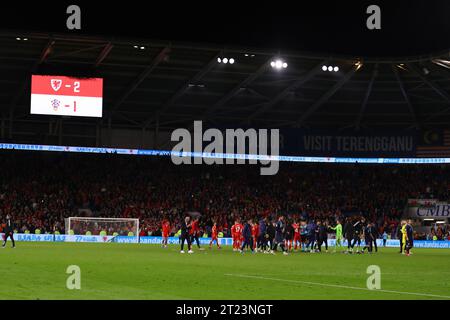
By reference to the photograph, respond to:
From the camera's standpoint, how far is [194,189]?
6731cm

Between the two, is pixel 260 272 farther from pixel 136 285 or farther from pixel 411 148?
pixel 411 148

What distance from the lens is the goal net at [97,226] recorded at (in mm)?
54500

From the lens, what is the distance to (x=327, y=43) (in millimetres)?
52719

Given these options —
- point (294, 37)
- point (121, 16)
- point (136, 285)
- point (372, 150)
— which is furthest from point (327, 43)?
point (136, 285)

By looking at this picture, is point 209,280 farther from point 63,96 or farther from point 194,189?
point 194,189

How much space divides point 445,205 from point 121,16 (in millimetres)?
33566

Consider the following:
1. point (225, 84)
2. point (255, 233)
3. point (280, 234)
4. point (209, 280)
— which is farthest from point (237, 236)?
point (209, 280)

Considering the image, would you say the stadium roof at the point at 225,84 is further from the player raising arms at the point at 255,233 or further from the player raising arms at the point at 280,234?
the player raising arms at the point at 280,234

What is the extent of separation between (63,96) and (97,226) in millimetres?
9405

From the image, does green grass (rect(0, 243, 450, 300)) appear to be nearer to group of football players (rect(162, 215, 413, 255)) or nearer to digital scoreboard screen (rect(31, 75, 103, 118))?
group of football players (rect(162, 215, 413, 255))

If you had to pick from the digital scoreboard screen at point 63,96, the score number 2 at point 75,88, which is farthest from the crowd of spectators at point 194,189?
the score number 2 at point 75,88

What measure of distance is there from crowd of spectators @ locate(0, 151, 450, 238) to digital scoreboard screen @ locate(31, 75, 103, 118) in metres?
9.02

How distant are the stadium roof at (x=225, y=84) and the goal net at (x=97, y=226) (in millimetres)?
10016

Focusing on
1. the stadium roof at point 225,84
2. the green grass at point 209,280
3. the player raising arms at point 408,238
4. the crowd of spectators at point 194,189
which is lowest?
the green grass at point 209,280
